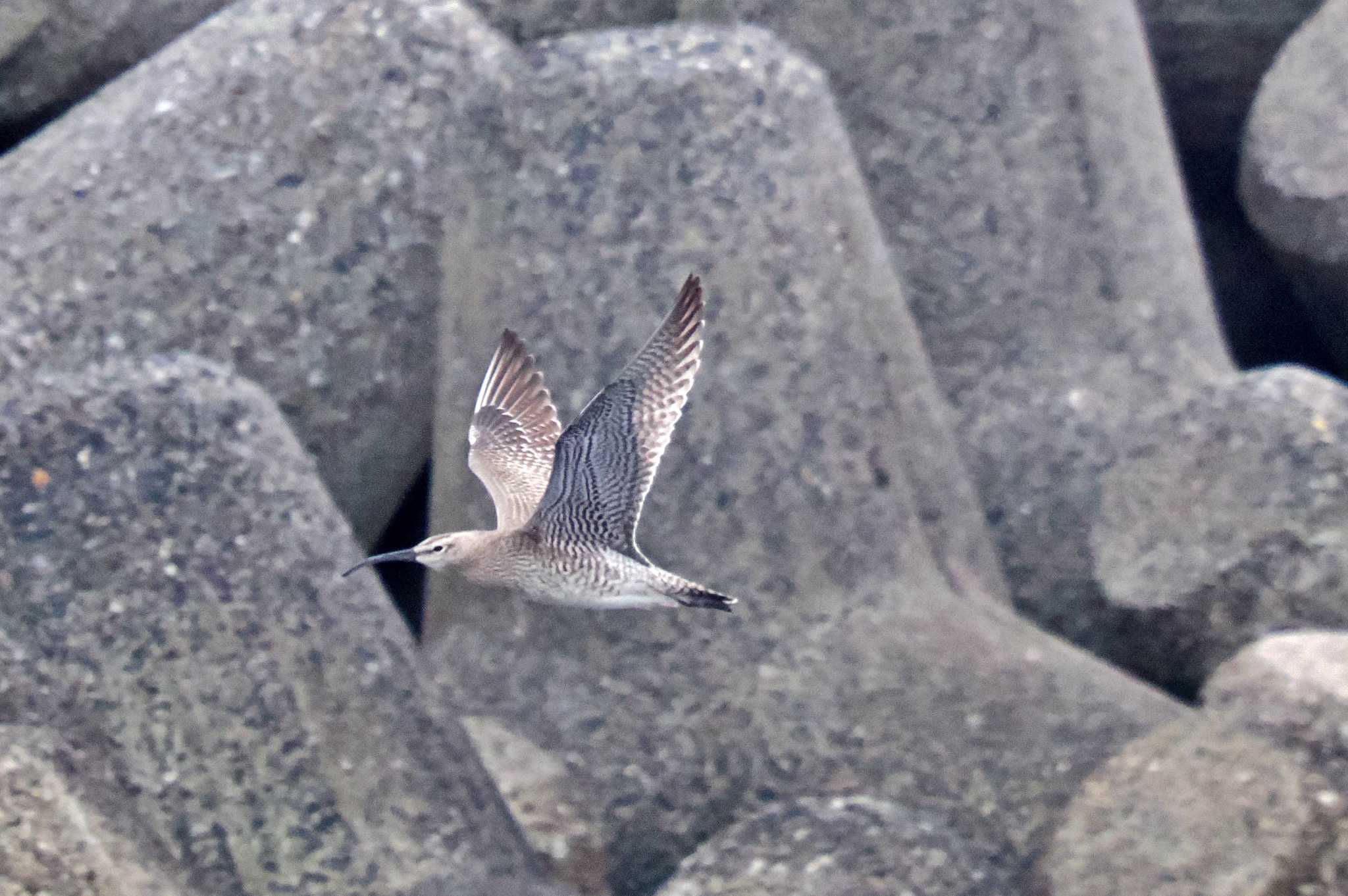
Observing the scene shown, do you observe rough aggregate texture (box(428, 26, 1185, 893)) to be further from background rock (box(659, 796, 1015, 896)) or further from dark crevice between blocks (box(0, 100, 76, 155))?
dark crevice between blocks (box(0, 100, 76, 155))

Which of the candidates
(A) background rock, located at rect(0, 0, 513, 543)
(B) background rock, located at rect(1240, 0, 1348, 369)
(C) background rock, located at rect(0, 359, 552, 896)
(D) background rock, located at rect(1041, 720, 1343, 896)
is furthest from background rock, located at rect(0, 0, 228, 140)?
(D) background rock, located at rect(1041, 720, 1343, 896)

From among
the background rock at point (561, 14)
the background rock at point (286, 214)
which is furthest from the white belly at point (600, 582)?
the background rock at point (561, 14)

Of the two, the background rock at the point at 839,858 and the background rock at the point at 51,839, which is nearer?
the background rock at the point at 51,839

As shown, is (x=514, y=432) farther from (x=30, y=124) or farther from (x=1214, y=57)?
(x=1214, y=57)

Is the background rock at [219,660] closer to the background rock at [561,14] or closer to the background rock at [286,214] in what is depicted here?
the background rock at [286,214]

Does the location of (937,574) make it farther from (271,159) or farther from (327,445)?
(271,159)
